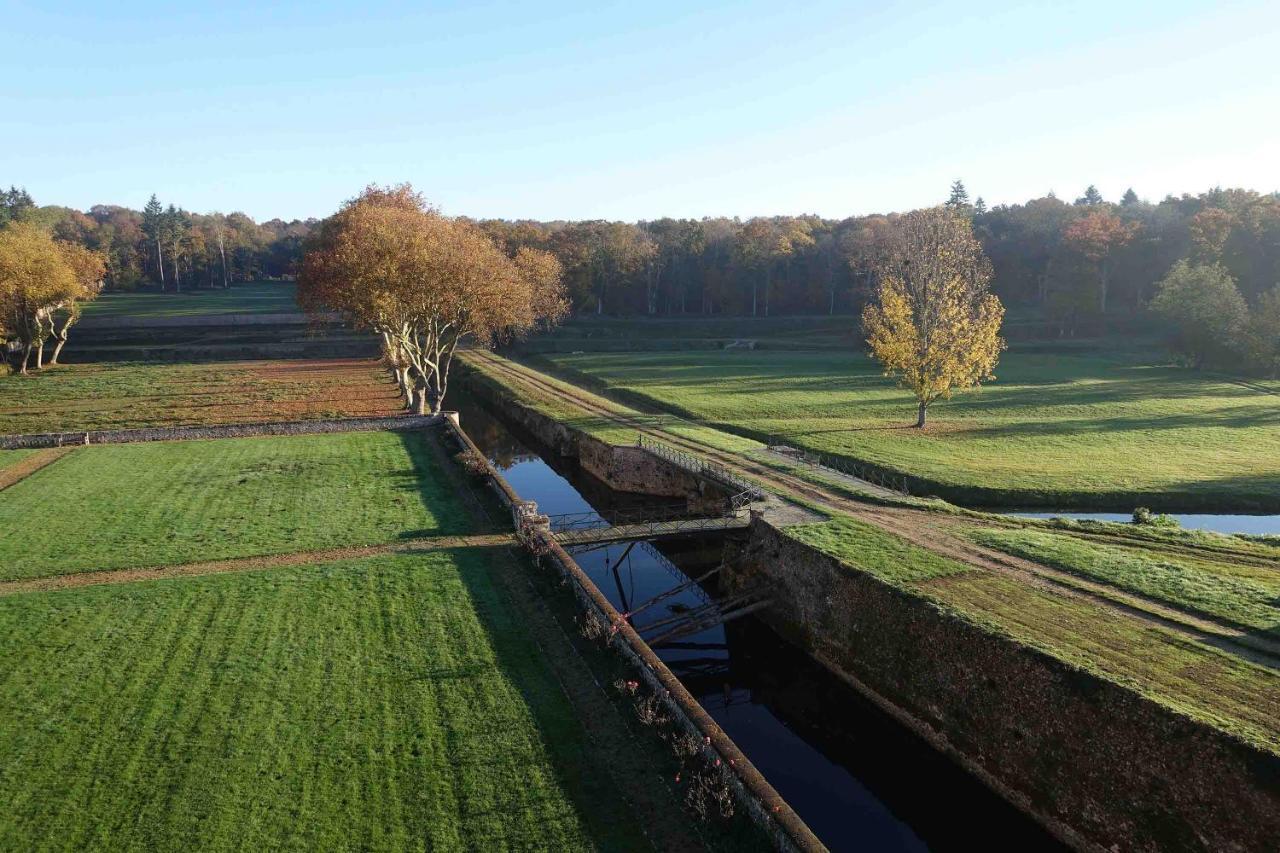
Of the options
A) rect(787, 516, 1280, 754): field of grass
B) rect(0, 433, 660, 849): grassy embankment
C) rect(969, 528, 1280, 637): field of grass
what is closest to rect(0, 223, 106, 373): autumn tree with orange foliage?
rect(0, 433, 660, 849): grassy embankment

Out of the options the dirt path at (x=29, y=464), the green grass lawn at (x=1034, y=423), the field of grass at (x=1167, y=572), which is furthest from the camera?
the dirt path at (x=29, y=464)

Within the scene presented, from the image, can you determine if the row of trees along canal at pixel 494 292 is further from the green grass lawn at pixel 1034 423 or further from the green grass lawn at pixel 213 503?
the green grass lawn at pixel 213 503

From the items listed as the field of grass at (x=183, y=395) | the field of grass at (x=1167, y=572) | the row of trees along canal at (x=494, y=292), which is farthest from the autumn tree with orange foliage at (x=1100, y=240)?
the field of grass at (x=183, y=395)

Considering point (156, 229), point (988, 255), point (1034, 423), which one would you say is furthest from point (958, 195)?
point (156, 229)

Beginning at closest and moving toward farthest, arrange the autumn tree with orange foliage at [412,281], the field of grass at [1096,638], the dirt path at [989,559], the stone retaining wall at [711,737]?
1. the stone retaining wall at [711,737]
2. the field of grass at [1096,638]
3. the dirt path at [989,559]
4. the autumn tree with orange foliage at [412,281]

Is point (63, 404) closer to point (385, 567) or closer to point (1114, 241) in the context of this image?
point (385, 567)

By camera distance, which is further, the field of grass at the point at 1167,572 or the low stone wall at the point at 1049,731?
the field of grass at the point at 1167,572

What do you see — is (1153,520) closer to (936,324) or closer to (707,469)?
(707,469)
